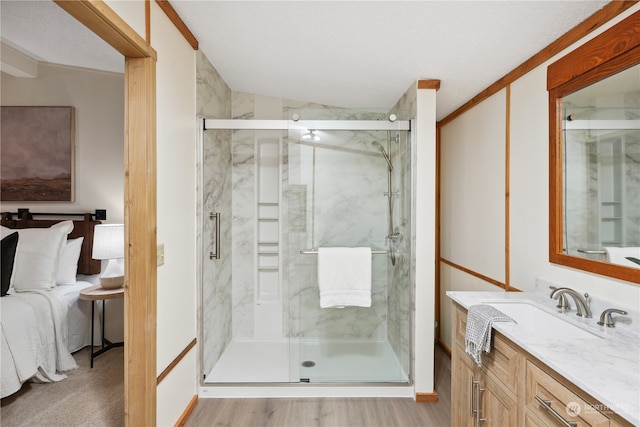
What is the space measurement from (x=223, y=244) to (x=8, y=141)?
2.29 m

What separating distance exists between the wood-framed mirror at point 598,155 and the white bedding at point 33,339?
3.44 m

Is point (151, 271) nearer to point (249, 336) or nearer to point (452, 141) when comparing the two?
point (249, 336)

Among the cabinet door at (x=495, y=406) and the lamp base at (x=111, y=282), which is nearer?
the cabinet door at (x=495, y=406)

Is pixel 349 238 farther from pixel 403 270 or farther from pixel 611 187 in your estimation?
pixel 611 187

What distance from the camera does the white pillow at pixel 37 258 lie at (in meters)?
2.94

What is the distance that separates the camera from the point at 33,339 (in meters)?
2.53

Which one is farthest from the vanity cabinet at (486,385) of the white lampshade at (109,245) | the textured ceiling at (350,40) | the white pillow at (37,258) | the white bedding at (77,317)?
the white pillow at (37,258)

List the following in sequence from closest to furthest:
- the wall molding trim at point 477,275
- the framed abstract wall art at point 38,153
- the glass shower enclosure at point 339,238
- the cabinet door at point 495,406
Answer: the cabinet door at point 495,406, the wall molding trim at point 477,275, the glass shower enclosure at point 339,238, the framed abstract wall art at point 38,153

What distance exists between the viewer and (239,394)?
105 inches

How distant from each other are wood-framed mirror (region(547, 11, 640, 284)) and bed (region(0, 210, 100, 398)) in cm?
345

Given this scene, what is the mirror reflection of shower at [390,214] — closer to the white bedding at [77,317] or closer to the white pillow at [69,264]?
the white bedding at [77,317]

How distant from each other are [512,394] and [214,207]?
247cm

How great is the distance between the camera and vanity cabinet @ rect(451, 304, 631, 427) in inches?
42.6

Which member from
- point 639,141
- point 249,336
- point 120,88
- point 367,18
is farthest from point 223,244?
point 639,141
